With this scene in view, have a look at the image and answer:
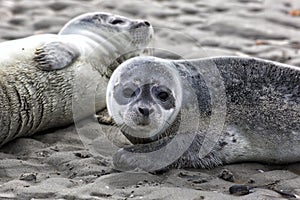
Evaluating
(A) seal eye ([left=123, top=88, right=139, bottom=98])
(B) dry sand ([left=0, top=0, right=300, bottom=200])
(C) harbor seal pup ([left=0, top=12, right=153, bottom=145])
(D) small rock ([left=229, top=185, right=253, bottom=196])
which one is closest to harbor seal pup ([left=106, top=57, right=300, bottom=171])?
(A) seal eye ([left=123, top=88, right=139, bottom=98])

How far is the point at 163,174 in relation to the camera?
5.17m

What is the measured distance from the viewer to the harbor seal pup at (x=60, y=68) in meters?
5.77

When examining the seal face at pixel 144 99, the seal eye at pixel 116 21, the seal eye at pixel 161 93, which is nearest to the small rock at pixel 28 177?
the seal face at pixel 144 99

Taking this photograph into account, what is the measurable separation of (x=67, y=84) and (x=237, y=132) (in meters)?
1.52

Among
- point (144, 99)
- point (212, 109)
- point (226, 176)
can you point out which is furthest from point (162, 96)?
point (226, 176)

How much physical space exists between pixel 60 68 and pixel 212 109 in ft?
4.71

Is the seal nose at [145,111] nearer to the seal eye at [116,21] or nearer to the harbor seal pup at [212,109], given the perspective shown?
the harbor seal pup at [212,109]

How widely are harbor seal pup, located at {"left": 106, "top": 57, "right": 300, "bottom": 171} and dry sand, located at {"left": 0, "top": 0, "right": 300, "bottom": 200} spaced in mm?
125

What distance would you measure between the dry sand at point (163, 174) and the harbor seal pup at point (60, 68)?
17cm

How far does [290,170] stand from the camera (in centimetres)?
535

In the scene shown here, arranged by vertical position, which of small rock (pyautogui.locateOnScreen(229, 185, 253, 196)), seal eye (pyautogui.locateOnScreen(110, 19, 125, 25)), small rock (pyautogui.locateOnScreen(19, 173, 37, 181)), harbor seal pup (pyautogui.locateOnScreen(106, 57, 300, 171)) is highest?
seal eye (pyautogui.locateOnScreen(110, 19, 125, 25))

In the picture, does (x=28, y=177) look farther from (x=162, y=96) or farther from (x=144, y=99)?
(x=162, y=96)

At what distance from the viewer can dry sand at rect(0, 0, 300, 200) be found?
15.7 feet

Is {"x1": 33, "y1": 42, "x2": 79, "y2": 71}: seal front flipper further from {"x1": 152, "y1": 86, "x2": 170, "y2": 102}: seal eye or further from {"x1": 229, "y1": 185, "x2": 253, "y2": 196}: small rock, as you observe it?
{"x1": 229, "y1": 185, "x2": 253, "y2": 196}: small rock
